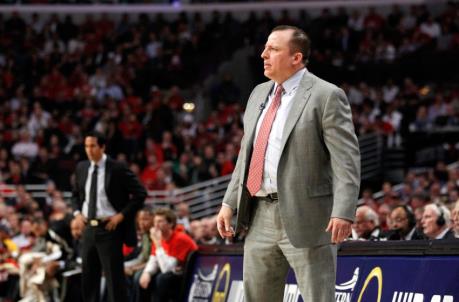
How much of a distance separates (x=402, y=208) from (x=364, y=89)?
46.0 feet

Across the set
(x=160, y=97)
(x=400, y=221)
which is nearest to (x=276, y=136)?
(x=400, y=221)

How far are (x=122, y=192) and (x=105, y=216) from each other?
33 centimetres

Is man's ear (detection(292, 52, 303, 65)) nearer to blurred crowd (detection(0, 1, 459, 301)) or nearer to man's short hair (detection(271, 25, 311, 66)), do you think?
man's short hair (detection(271, 25, 311, 66))

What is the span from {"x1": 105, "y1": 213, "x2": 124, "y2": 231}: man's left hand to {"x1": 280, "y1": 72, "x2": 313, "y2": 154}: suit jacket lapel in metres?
4.82

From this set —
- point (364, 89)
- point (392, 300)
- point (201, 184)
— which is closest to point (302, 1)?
point (364, 89)

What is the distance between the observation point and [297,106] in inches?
221

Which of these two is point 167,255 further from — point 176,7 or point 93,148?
point 176,7

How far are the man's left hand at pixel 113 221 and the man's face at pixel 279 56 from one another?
4757 mm

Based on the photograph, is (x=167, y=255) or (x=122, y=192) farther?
(x=167, y=255)

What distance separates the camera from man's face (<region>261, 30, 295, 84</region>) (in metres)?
5.66

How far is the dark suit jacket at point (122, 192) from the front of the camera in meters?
10.4

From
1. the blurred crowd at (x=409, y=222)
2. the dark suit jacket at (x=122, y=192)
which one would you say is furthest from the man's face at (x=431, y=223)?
the dark suit jacket at (x=122, y=192)

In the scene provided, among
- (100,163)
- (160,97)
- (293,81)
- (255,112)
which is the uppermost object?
(160,97)

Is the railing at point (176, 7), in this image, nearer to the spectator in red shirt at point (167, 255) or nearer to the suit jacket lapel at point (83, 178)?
the spectator in red shirt at point (167, 255)
